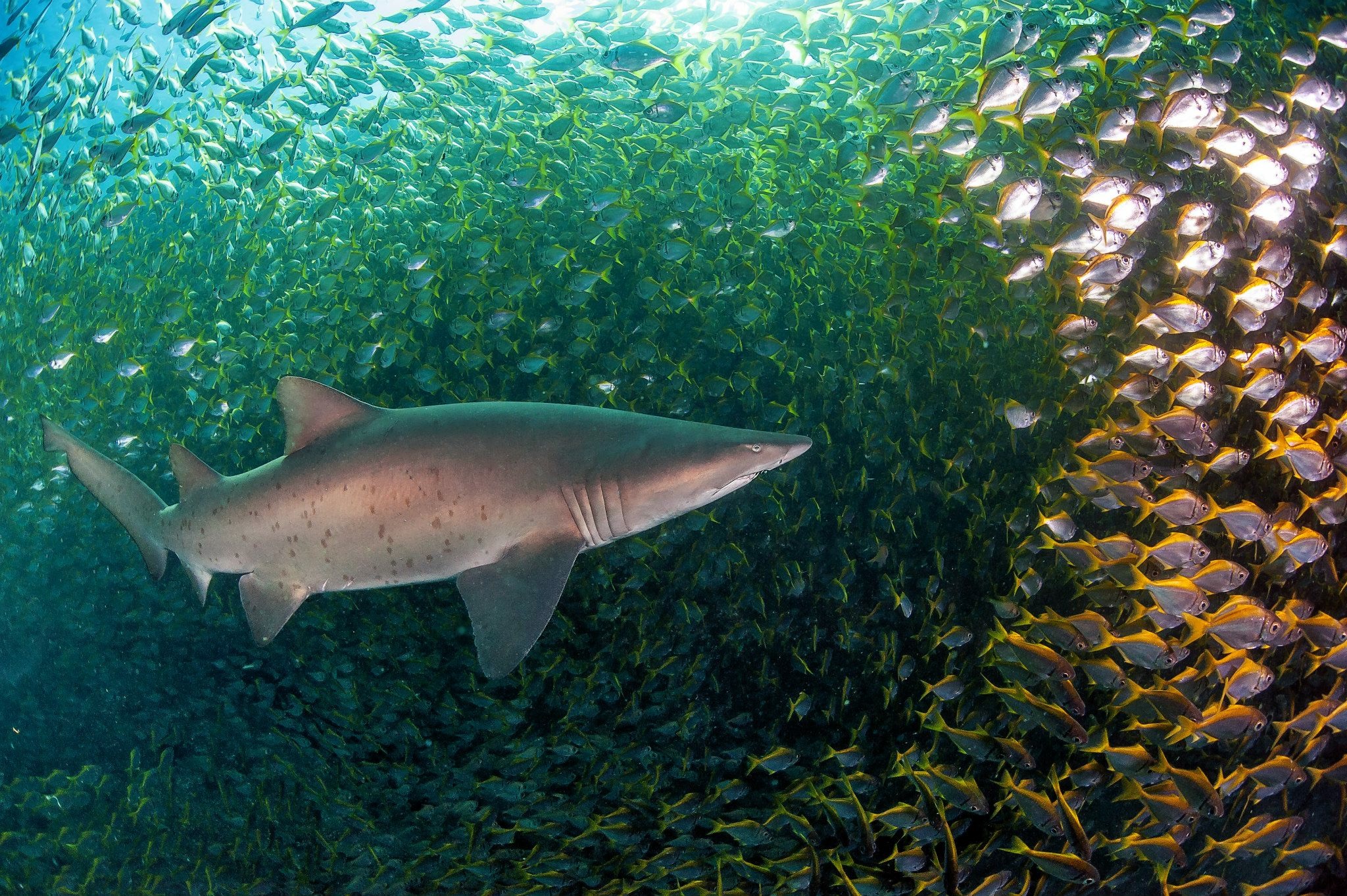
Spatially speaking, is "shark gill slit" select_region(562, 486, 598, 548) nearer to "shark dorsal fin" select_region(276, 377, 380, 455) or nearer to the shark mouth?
the shark mouth

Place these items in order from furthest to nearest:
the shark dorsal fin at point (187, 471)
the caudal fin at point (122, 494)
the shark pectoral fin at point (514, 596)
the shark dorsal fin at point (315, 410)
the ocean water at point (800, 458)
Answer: the ocean water at point (800, 458)
the caudal fin at point (122, 494)
the shark dorsal fin at point (187, 471)
the shark dorsal fin at point (315, 410)
the shark pectoral fin at point (514, 596)

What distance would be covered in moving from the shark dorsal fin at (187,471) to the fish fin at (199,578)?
1.32ft

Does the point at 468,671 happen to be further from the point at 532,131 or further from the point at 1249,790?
the point at 1249,790

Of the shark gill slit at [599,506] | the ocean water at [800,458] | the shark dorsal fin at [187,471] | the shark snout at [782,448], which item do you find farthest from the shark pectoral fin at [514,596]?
the shark dorsal fin at [187,471]

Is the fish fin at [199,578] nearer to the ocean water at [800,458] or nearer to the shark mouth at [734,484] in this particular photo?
the ocean water at [800,458]

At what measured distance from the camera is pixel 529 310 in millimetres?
5484

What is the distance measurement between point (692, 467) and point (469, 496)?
0.99 meters

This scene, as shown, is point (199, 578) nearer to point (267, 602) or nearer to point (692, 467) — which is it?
point (267, 602)

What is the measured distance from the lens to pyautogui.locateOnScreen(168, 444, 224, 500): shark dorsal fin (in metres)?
3.13

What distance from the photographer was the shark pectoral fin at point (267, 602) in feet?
9.51

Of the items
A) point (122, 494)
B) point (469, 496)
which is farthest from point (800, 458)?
point (122, 494)

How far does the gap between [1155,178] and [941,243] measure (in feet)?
4.99

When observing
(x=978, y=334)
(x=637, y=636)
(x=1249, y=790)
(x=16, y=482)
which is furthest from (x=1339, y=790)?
(x=16, y=482)

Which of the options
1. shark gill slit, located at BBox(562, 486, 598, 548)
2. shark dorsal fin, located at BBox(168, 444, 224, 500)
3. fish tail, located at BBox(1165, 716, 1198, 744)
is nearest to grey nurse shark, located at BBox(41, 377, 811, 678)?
shark gill slit, located at BBox(562, 486, 598, 548)
